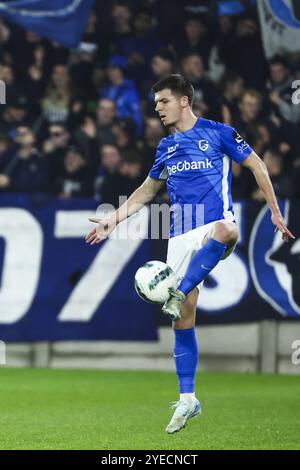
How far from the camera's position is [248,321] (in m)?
11.4

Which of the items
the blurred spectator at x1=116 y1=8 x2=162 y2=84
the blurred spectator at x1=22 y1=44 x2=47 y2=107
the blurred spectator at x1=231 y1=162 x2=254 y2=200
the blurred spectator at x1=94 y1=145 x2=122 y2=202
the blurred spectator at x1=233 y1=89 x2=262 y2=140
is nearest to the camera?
the blurred spectator at x1=231 y1=162 x2=254 y2=200

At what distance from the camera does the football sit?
269 inches

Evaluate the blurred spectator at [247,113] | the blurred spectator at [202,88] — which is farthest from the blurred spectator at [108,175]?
the blurred spectator at [247,113]

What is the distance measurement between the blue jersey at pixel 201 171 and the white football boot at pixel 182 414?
107 cm

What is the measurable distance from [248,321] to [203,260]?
451 cm

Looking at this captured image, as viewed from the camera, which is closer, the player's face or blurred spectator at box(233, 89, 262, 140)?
the player's face

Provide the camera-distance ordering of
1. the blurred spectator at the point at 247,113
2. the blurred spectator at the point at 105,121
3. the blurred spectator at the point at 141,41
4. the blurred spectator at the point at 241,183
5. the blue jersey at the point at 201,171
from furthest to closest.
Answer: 1. the blurred spectator at the point at 141,41
2. the blurred spectator at the point at 105,121
3. the blurred spectator at the point at 247,113
4. the blurred spectator at the point at 241,183
5. the blue jersey at the point at 201,171

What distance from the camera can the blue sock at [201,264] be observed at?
698 cm

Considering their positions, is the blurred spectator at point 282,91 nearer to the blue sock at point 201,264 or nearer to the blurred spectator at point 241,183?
the blurred spectator at point 241,183

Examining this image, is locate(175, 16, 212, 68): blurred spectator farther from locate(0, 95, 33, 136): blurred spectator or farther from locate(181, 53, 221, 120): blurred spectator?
locate(0, 95, 33, 136): blurred spectator

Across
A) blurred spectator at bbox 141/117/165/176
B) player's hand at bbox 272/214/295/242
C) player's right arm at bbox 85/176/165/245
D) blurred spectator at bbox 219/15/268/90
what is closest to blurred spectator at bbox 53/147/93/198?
blurred spectator at bbox 141/117/165/176

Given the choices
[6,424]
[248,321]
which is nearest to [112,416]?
[6,424]

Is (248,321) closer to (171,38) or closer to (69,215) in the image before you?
(69,215)

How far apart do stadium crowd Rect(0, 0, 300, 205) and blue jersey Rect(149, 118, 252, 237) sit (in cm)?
410
